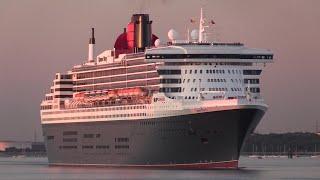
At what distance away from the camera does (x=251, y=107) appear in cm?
12988

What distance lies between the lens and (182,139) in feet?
428

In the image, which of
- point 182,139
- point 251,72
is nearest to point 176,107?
point 182,139

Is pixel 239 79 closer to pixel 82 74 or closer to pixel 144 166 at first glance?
pixel 144 166

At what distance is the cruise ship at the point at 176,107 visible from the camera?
130000 mm

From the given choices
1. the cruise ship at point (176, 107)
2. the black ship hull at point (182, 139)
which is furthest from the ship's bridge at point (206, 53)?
the black ship hull at point (182, 139)

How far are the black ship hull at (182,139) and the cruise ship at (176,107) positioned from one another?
0.10 metres

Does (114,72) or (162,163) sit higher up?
(114,72)

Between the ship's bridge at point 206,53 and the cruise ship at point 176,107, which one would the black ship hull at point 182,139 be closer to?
the cruise ship at point 176,107

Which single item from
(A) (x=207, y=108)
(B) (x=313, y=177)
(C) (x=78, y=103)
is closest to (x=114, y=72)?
(C) (x=78, y=103)

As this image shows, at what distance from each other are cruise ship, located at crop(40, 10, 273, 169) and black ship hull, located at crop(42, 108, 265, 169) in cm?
10

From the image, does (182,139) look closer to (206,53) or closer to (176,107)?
(176,107)

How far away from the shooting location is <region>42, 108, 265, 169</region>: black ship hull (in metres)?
130

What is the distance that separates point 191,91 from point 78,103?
878 inches

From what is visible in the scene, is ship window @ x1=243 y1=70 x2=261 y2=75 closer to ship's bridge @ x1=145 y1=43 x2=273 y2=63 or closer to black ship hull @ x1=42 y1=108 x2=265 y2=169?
ship's bridge @ x1=145 y1=43 x2=273 y2=63
